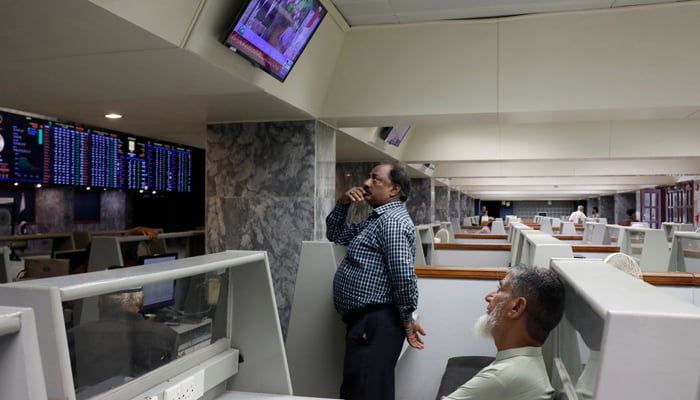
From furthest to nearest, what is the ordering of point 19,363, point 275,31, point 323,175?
point 323,175
point 275,31
point 19,363

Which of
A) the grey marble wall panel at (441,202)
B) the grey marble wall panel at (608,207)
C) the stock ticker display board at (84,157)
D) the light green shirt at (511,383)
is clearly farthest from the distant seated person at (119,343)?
the grey marble wall panel at (608,207)

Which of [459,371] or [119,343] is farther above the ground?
[119,343]

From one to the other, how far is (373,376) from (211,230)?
2755mm

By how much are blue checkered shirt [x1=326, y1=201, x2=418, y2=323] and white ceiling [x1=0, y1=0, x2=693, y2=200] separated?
50.6 inches

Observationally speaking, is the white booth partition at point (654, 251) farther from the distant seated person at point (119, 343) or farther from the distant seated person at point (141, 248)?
the distant seated person at point (119, 343)

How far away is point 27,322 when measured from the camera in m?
0.83

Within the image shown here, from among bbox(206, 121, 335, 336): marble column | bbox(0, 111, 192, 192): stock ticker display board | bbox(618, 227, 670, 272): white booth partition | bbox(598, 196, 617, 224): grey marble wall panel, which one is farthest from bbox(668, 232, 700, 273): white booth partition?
bbox(598, 196, 617, 224): grey marble wall panel

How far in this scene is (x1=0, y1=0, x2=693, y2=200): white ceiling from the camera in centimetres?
245

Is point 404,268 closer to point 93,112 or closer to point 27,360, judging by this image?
point 27,360

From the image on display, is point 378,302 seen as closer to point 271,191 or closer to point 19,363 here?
point 19,363

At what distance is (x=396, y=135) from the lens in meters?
7.72

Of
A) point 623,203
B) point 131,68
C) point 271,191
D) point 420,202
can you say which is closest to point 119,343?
point 131,68

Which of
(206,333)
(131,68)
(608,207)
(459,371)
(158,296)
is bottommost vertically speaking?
(459,371)

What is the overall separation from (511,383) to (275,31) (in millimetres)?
2526
